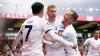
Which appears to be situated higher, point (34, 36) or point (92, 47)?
point (34, 36)

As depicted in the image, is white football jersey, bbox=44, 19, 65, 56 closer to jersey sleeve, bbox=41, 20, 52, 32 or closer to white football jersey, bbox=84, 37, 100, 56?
jersey sleeve, bbox=41, 20, 52, 32

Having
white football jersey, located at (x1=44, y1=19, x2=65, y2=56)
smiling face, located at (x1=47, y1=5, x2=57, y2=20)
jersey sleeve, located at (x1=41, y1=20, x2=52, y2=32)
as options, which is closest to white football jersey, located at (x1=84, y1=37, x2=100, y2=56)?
white football jersey, located at (x1=44, y1=19, x2=65, y2=56)

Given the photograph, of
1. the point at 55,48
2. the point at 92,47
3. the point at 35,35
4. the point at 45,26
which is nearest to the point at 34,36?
the point at 35,35

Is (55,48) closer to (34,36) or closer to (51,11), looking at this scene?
(51,11)

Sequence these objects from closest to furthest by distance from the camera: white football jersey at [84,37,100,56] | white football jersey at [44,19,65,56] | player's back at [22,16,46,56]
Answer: player's back at [22,16,46,56] → white football jersey at [44,19,65,56] → white football jersey at [84,37,100,56]

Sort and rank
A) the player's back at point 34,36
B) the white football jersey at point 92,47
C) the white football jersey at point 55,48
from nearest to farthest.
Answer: the player's back at point 34,36, the white football jersey at point 55,48, the white football jersey at point 92,47

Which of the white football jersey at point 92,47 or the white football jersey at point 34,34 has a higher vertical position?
the white football jersey at point 34,34

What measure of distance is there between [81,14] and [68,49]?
69.0ft

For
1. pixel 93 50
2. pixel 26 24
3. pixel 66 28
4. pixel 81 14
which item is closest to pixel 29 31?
pixel 26 24

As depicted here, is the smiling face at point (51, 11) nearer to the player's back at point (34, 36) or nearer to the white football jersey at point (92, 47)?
the player's back at point (34, 36)

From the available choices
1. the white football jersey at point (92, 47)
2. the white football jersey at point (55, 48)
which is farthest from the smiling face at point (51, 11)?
the white football jersey at point (92, 47)

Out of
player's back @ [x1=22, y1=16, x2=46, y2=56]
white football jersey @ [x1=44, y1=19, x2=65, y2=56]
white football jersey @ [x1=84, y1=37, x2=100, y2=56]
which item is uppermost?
player's back @ [x1=22, y1=16, x2=46, y2=56]

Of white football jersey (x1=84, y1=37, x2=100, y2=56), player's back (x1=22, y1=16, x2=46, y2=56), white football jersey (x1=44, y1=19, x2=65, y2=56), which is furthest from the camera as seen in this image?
white football jersey (x1=84, y1=37, x2=100, y2=56)

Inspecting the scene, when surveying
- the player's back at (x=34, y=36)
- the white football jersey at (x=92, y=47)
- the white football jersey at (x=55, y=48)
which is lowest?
the white football jersey at (x=92, y=47)
